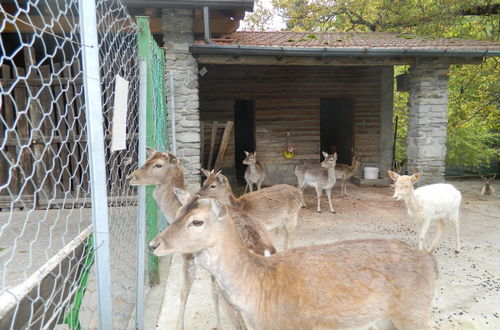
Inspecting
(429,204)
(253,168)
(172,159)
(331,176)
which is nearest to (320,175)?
(331,176)

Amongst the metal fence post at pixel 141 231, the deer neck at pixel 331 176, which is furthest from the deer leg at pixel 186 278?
the deer neck at pixel 331 176

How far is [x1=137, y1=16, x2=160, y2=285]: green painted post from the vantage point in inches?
134

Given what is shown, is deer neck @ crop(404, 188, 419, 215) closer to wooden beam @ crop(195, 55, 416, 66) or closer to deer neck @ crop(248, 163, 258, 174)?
wooden beam @ crop(195, 55, 416, 66)

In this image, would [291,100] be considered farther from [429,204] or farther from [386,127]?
[429,204]

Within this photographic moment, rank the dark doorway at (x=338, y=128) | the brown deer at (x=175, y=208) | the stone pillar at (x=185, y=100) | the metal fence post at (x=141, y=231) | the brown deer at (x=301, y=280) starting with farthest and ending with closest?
the dark doorway at (x=338, y=128) → the stone pillar at (x=185, y=100) → the brown deer at (x=175, y=208) → the metal fence post at (x=141, y=231) → the brown deer at (x=301, y=280)

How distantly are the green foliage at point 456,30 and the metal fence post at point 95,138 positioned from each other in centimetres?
1061

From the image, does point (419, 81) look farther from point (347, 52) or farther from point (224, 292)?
point (224, 292)

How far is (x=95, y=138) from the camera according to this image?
5.27ft

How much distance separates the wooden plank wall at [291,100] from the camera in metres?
11.4

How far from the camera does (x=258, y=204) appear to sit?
522 cm

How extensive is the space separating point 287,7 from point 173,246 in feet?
60.6

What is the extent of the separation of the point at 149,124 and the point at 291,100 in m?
8.46

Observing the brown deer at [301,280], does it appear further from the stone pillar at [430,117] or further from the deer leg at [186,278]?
the stone pillar at [430,117]

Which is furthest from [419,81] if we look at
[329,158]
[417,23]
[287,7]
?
[287,7]
